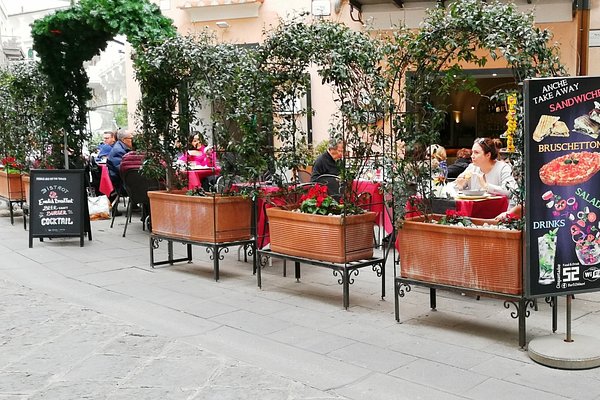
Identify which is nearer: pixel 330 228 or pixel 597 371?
pixel 597 371

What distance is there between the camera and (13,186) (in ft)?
35.7

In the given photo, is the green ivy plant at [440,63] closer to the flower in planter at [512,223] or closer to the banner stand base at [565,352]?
the flower in planter at [512,223]

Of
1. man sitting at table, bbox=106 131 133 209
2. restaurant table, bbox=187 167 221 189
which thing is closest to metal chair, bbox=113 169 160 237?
restaurant table, bbox=187 167 221 189

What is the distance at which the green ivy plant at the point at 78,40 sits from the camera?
7.80 metres

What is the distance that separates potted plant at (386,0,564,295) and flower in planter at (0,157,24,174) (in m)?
7.60

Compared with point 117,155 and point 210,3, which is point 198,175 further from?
point 210,3

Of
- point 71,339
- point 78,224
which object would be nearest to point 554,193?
Answer: point 71,339

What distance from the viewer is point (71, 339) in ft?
16.1

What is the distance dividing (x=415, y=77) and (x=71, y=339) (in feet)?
10.5

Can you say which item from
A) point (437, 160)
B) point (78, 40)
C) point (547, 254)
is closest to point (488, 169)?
point (437, 160)

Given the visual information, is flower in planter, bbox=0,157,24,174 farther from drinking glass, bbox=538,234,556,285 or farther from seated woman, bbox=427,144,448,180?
drinking glass, bbox=538,234,556,285

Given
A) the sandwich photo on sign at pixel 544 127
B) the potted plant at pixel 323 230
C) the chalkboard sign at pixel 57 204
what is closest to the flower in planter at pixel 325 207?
the potted plant at pixel 323 230

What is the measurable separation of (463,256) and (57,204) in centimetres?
591

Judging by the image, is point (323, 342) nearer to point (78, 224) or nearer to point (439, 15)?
point (439, 15)
